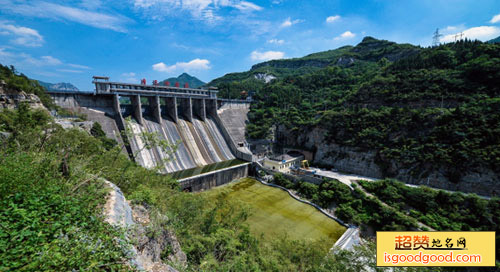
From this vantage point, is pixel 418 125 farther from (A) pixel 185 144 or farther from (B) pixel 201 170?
(A) pixel 185 144

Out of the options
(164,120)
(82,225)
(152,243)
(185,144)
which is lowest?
(152,243)

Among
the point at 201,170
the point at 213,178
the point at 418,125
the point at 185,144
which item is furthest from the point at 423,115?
the point at 185,144

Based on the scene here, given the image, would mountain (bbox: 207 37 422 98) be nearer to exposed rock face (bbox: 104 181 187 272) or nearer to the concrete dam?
the concrete dam

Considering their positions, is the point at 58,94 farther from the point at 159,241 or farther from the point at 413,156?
the point at 413,156

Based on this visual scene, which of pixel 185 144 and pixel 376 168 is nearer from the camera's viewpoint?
pixel 376 168

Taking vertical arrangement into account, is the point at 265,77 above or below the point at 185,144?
above

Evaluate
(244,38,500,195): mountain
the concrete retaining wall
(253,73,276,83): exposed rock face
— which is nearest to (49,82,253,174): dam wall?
the concrete retaining wall
